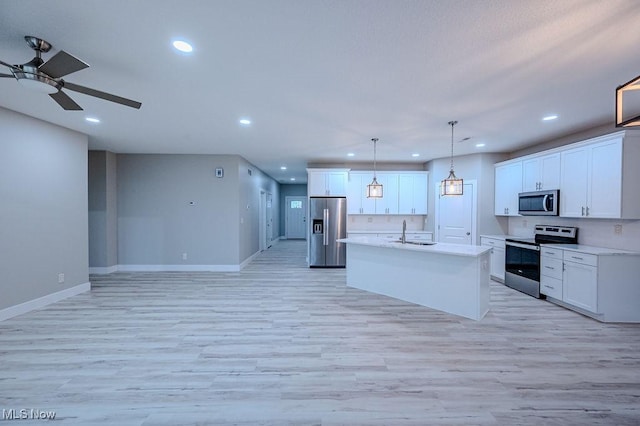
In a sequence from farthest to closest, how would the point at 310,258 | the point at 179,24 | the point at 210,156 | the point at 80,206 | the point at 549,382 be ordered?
the point at 310,258
the point at 210,156
the point at 80,206
the point at 549,382
the point at 179,24

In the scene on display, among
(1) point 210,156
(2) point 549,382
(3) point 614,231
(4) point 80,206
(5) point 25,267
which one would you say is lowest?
(2) point 549,382

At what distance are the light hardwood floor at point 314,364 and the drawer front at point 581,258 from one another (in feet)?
2.46

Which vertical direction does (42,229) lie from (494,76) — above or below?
below

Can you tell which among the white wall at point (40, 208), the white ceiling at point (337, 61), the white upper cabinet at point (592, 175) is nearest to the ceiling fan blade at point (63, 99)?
the white ceiling at point (337, 61)

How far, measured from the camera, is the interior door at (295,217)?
1229 cm

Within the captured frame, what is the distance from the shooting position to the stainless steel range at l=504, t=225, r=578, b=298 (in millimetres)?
4312

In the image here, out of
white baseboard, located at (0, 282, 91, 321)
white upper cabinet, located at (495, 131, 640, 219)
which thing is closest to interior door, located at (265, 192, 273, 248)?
white baseboard, located at (0, 282, 91, 321)

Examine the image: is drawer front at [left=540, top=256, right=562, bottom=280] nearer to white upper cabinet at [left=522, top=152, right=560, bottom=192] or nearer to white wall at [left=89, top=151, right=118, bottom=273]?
white upper cabinet at [left=522, top=152, right=560, bottom=192]

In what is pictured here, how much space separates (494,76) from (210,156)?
5559 mm

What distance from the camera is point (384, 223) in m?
7.05

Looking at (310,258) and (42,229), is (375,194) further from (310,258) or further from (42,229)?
(42,229)

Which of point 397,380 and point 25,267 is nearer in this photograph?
point 397,380

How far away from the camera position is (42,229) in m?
3.91

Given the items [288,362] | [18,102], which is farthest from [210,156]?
[288,362]
